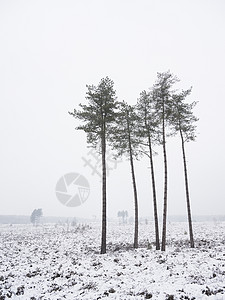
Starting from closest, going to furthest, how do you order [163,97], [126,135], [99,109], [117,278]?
[117,278]
[163,97]
[99,109]
[126,135]

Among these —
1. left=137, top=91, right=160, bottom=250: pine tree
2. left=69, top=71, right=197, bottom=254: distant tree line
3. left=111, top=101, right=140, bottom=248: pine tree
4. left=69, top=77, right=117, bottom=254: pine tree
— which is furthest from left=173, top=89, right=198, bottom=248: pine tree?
left=69, top=77, right=117, bottom=254: pine tree

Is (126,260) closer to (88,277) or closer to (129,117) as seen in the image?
(88,277)

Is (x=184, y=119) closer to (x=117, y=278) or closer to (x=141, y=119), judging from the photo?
(x=141, y=119)

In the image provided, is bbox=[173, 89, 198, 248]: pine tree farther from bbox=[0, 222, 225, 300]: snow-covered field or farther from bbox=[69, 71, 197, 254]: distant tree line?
bbox=[0, 222, 225, 300]: snow-covered field

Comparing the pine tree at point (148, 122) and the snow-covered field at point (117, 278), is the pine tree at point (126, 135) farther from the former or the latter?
the snow-covered field at point (117, 278)

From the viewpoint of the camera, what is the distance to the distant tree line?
47.1 feet

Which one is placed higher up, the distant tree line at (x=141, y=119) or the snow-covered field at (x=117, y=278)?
the distant tree line at (x=141, y=119)

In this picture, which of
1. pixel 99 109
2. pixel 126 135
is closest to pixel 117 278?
pixel 126 135

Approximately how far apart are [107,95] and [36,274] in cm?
1219

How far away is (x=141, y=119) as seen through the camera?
15320mm

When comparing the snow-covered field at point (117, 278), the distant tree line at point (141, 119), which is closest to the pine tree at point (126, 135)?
the distant tree line at point (141, 119)

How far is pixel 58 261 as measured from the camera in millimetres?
11609

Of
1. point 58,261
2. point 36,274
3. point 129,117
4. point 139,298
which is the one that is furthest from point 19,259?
point 129,117

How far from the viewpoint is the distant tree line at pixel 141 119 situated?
14352 mm
